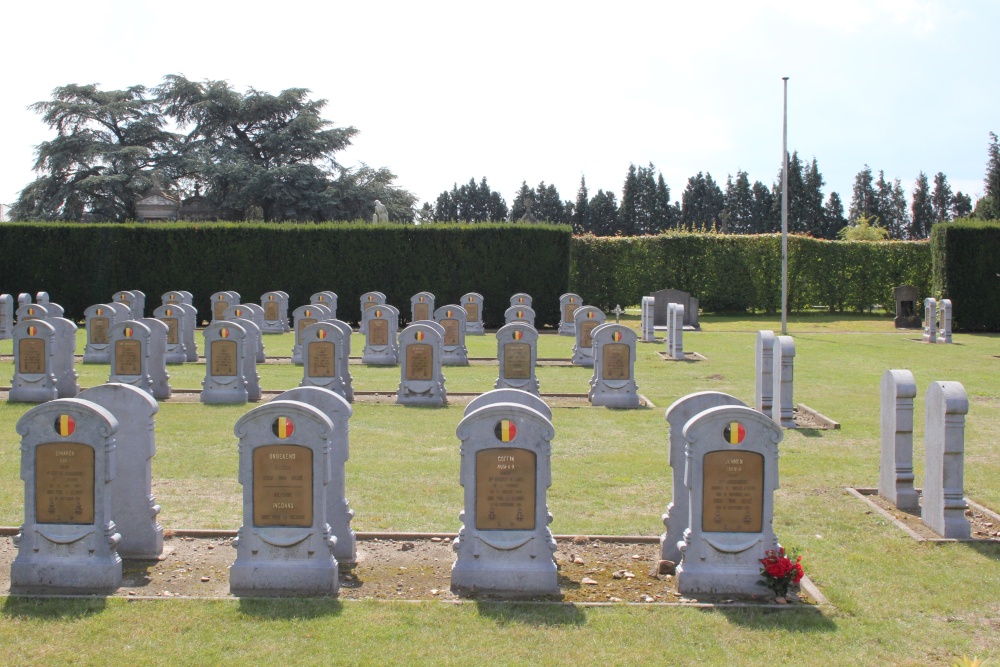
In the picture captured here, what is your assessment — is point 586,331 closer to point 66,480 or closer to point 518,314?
point 518,314

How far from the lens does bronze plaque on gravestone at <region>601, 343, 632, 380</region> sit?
14852mm

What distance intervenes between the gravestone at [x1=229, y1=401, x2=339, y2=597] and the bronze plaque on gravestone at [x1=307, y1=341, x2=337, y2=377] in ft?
27.9

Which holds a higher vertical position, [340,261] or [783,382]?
[340,261]

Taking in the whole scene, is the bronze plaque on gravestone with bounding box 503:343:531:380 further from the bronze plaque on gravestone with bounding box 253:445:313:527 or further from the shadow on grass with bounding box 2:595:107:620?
the shadow on grass with bounding box 2:595:107:620

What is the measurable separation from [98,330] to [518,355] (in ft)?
33.4

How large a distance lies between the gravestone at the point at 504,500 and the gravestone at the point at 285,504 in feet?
3.05

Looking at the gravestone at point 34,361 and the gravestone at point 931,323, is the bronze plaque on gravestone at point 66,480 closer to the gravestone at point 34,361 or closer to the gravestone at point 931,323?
the gravestone at point 34,361

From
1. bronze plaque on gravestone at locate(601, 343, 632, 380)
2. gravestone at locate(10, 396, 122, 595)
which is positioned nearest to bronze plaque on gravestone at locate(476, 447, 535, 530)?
gravestone at locate(10, 396, 122, 595)

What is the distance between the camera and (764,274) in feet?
125

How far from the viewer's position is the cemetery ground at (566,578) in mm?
5336

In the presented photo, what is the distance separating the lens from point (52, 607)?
5.90m

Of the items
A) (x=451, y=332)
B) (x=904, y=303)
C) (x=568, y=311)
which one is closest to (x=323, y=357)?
(x=451, y=332)

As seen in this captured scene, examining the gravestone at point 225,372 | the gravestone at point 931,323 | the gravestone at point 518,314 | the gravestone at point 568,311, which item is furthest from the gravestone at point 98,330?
the gravestone at point 931,323

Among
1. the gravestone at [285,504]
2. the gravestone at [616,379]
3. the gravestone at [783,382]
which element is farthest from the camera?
the gravestone at [616,379]
